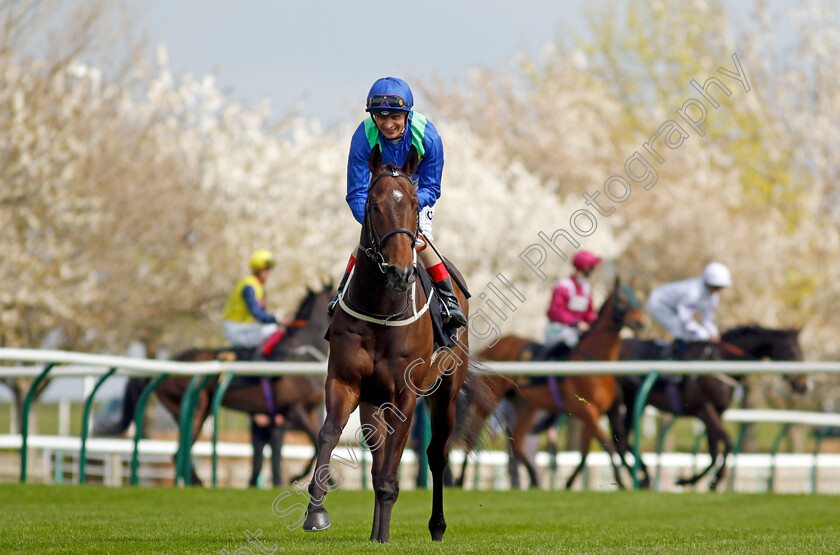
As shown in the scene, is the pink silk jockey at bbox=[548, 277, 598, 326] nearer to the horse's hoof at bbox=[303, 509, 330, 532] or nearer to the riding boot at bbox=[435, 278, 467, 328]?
Answer: the riding boot at bbox=[435, 278, 467, 328]

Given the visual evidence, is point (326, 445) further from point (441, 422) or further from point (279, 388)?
point (279, 388)

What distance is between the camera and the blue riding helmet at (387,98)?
4.77 meters

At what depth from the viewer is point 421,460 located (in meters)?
9.22

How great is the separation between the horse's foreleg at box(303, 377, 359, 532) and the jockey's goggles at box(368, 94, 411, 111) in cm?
124

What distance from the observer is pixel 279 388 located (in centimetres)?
1093

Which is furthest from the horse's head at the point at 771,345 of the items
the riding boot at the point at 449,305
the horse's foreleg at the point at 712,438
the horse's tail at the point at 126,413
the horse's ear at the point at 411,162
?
the horse's ear at the point at 411,162

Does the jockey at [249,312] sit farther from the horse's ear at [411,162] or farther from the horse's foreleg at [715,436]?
the horse's ear at [411,162]

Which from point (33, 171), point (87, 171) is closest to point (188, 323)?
point (87, 171)

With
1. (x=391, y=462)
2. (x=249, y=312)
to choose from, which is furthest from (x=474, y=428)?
(x=249, y=312)

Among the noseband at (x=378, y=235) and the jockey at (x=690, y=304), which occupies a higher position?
the noseband at (x=378, y=235)

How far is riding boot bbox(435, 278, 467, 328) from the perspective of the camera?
5.07 metres

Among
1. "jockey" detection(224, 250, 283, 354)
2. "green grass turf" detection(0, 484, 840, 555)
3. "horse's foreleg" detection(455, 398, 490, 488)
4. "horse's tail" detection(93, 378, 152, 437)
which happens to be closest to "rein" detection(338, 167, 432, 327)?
"green grass turf" detection(0, 484, 840, 555)

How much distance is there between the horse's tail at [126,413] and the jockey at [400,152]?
23.0 ft

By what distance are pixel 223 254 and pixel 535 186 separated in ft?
25.0
